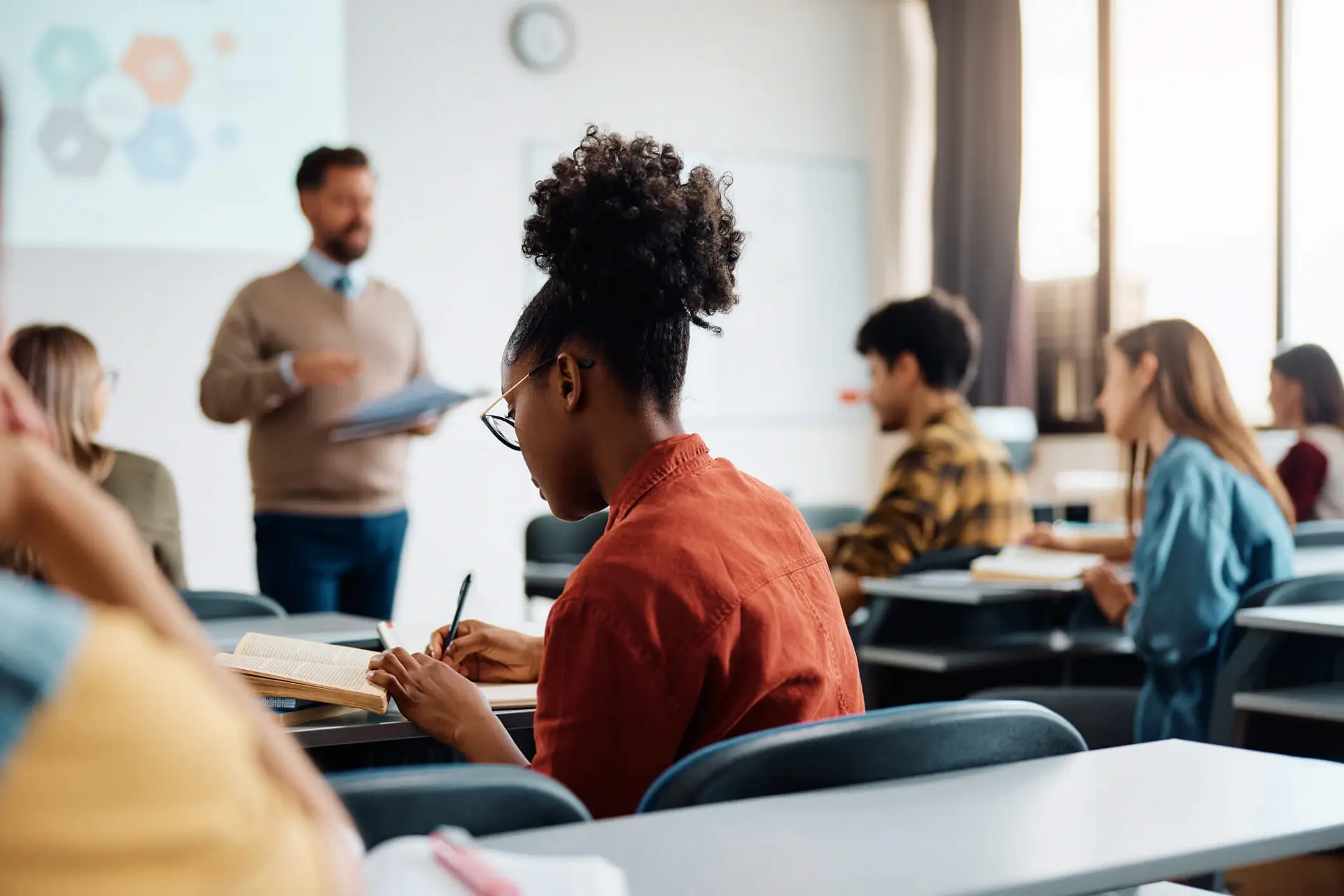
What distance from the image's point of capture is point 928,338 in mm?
3533

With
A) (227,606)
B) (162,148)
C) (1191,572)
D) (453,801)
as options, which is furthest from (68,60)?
(453,801)

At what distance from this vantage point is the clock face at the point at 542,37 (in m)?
5.92

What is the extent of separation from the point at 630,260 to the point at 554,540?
2.95 meters

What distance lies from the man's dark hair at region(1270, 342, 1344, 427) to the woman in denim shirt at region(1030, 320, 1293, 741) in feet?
5.02

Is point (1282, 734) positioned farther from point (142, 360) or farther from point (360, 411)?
point (142, 360)

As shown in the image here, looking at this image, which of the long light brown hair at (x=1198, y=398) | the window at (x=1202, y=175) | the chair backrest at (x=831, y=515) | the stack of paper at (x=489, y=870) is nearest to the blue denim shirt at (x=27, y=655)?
the stack of paper at (x=489, y=870)

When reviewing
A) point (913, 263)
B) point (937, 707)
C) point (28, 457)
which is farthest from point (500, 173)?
point (28, 457)

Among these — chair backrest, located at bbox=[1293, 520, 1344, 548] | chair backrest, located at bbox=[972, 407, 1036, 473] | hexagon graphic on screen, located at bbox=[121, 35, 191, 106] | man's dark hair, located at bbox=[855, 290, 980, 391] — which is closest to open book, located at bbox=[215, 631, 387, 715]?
man's dark hair, located at bbox=[855, 290, 980, 391]

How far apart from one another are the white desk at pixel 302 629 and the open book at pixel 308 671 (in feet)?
1.13

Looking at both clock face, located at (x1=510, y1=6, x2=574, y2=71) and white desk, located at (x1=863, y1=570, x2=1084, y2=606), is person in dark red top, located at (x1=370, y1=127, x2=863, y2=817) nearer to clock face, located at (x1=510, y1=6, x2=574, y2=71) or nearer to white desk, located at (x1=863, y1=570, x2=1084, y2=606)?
white desk, located at (x1=863, y1=570, x2=1084, y2=606)

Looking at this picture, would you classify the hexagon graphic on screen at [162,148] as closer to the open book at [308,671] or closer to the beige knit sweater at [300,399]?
the beige knit sweater at [300,399]

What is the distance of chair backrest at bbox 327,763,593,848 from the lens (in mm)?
890

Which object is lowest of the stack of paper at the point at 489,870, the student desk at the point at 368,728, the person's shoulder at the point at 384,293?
the student desk at the point at 368,728

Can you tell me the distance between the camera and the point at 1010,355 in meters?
6.46
